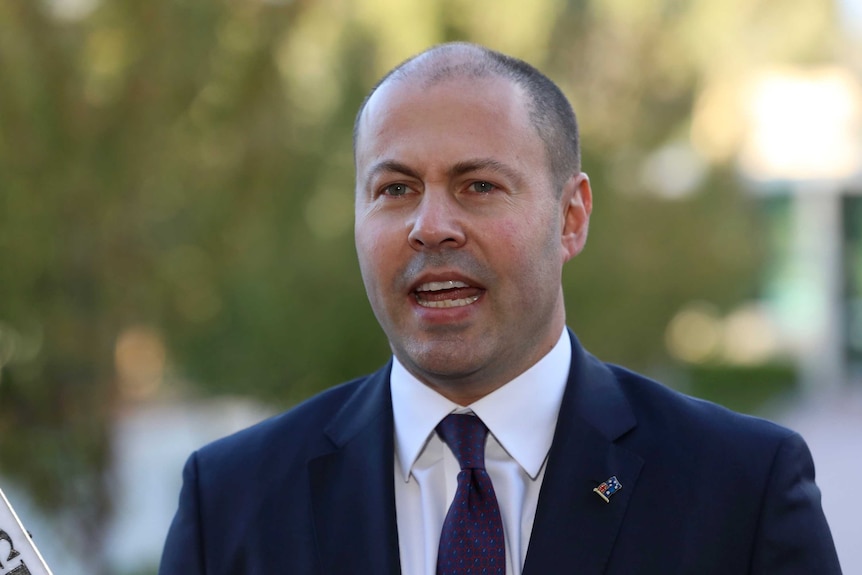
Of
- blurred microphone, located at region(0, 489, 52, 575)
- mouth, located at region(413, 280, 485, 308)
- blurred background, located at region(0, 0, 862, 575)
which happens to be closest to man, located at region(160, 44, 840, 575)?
mouth, located at region(413, 280, 485, 308)

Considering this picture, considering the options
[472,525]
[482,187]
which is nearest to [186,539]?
[472,525]

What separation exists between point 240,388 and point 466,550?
12.4 feet

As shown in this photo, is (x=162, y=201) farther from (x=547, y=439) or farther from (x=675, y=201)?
(x=675, y=201)

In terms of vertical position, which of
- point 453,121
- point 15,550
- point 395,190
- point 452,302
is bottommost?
point 15,550

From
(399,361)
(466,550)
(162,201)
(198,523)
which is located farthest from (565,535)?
(162,201)

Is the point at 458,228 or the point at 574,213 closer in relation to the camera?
the point at 458,228

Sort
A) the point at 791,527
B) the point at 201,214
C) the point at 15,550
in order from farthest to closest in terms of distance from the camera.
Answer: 1. the point at 201,214
2. the point at 791,527
3. the point at 15,550

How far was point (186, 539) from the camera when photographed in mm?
2467

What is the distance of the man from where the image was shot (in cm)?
226

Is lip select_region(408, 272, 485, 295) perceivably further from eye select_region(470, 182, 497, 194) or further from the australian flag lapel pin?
the australian flag lapel pin

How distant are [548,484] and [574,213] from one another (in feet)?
2.03

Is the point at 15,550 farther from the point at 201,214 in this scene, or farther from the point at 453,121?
the point at 201,214

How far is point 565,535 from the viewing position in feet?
7.39

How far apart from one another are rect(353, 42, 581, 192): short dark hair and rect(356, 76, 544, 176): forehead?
21 mm
